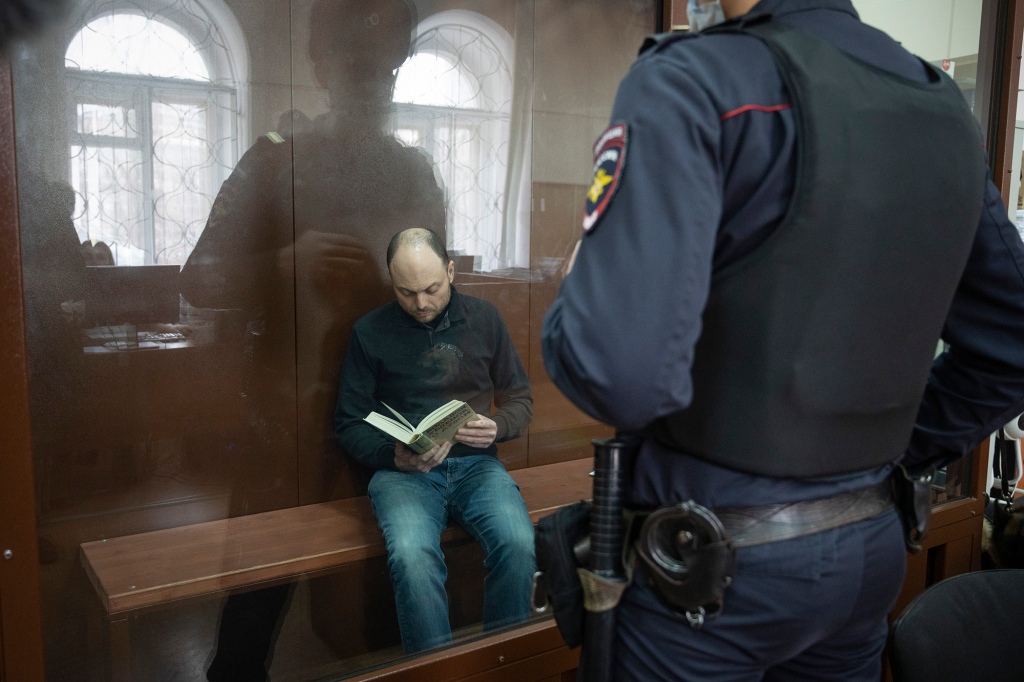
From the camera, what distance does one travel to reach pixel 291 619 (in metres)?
1.92

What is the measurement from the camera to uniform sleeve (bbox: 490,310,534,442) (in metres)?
2.21

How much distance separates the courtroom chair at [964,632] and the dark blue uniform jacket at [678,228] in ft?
1.40

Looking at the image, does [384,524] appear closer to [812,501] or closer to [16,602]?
[16,602]

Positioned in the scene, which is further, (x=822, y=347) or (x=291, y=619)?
(x=291, y=619)

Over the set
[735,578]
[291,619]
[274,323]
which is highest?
[274,323]

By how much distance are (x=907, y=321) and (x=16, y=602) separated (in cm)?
151

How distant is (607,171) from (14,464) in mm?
1163

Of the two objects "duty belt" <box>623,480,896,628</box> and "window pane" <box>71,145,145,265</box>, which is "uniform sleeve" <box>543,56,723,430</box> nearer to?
"duty belt" <box>623,480,896,628</box>

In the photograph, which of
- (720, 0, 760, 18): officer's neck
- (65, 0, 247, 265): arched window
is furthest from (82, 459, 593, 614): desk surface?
(720, 0, 760, 18): officer's neck

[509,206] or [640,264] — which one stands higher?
[509,206]

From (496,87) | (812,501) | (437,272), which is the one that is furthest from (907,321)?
(496,87)

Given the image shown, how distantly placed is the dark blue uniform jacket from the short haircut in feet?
3.96

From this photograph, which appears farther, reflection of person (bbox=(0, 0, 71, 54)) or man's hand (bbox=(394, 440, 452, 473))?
man's hand (bbox=(394, 440, 452, 473))

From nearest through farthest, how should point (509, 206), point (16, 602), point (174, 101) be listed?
point (16, 602), point (174, 101), point (509, 206)
